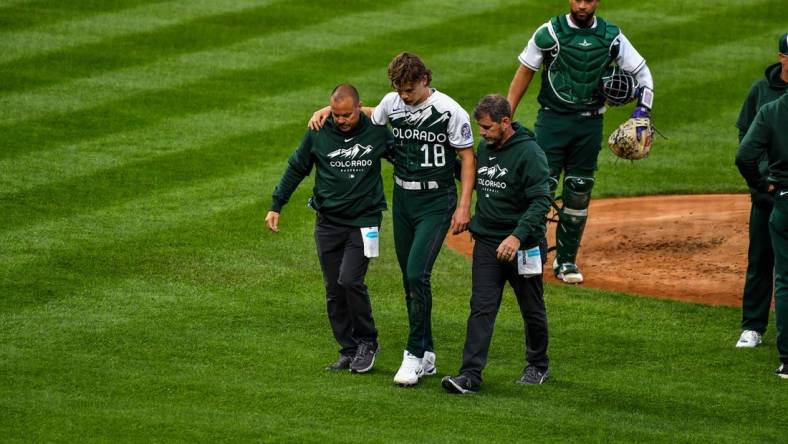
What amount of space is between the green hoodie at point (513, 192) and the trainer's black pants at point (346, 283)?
2.45 feet

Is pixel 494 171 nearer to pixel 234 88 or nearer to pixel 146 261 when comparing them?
pixel 146 261

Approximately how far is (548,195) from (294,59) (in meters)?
8.57

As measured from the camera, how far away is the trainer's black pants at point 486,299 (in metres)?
7.60

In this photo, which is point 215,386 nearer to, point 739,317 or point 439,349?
point 439,349

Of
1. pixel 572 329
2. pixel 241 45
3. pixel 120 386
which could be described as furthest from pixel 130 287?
pixel 241 45

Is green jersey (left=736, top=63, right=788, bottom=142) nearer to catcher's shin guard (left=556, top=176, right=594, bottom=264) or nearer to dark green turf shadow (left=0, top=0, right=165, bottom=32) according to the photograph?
catcher's shin guard (left=556, top=176, right=594, bottom=264)

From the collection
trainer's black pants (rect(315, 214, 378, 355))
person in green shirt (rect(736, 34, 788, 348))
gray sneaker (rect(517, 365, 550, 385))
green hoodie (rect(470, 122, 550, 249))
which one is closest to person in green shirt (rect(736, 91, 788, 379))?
person in green shirt (rect(736, 34, 788, 348))

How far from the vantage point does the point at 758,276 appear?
8867mm

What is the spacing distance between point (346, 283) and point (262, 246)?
3.10 meters

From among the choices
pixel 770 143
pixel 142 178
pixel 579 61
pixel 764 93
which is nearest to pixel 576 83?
pixel 579 61

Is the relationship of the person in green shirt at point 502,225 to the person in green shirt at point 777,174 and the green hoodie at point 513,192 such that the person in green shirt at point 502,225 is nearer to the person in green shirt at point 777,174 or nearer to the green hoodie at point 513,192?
the green hoodie at point 513,192

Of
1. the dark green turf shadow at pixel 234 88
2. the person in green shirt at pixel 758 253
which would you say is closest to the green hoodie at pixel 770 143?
the person in green shirt at pixel 758 253

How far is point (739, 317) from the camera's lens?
943 centimetres

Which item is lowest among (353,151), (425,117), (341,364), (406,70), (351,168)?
(341,364)
